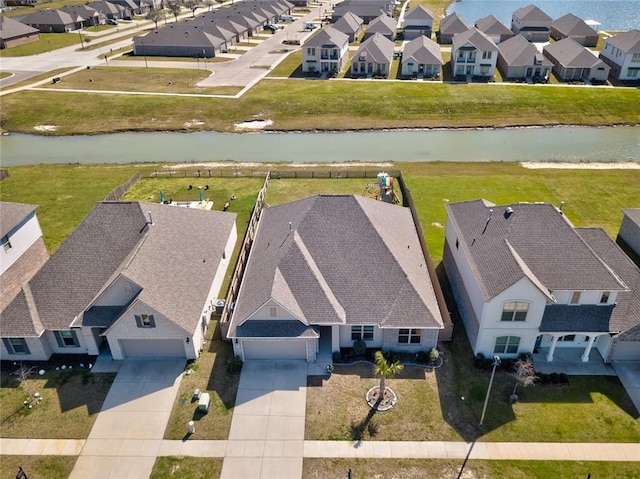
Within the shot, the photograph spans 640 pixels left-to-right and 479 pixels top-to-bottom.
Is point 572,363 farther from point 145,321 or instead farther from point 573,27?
point 573,27

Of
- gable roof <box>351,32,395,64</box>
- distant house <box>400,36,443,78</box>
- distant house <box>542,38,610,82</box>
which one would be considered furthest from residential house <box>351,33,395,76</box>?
distant house <box>542,38,610,82</box>

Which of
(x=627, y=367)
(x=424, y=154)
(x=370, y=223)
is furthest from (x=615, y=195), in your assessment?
(x=370, y=223)

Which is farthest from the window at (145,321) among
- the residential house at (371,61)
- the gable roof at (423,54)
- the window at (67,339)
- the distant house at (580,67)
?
the distant house at (580,67)

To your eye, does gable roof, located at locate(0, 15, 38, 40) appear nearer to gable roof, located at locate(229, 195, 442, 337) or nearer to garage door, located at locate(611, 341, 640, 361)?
gable roof, located at locate(229, 195, 442, 337)

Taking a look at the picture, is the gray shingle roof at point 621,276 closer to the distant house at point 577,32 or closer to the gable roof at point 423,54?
the gable roof at point 423,54

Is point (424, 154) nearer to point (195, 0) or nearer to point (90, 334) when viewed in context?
point (90, 334)

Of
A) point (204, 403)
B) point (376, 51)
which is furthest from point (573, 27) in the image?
point (204, 403)

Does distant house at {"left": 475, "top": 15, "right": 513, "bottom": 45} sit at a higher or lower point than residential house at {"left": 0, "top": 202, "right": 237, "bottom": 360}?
higher
